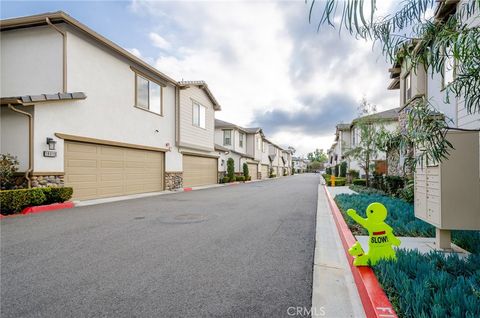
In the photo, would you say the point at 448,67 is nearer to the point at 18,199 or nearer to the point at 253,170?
the point at 18,199

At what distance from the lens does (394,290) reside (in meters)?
2.60

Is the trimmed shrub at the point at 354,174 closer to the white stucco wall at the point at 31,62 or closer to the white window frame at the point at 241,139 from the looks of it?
the white window frame at the point at 241,139

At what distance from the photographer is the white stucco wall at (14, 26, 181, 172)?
8.98m

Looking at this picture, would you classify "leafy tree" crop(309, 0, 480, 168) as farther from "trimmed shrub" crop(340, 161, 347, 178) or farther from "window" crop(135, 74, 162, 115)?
"trimmed shrub" crop(340, 161, 347, 178)

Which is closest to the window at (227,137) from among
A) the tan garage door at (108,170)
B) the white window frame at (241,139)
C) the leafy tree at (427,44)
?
the white window frame at (241,139)

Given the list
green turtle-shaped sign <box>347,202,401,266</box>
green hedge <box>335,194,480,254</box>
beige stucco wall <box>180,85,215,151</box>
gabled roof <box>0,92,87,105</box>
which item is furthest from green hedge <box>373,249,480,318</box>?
beige stucco wall <box>180,85,215,151</box>

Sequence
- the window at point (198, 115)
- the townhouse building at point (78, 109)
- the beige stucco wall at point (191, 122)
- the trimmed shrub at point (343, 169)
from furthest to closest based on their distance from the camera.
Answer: the trimmed shrub at point (343, 169)
the window at point (198, 115)
the beige stucco wall at point (191, 122)
the townhouse building at point (78, 109)

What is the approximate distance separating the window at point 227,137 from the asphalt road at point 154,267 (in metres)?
22.9

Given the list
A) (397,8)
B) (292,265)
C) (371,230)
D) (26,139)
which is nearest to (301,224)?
(292,265)

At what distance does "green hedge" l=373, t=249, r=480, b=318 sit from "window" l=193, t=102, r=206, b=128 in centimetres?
1643

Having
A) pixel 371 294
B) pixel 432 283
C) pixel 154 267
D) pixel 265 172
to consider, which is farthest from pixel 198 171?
pixel 265 172

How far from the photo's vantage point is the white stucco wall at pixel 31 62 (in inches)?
380

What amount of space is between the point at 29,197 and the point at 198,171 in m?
12.1

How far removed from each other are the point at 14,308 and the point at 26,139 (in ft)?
26.6
